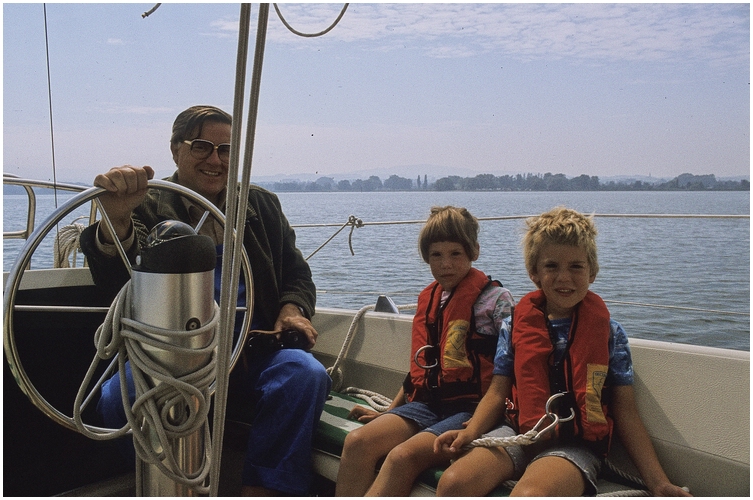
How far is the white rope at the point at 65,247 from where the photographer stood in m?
2.48

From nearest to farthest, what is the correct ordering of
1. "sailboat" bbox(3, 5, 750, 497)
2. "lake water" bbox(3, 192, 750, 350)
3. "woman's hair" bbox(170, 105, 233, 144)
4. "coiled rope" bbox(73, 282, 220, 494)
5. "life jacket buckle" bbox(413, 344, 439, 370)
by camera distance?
"coiled rope" bbox(73, 282, 220, 494) < "sailboat" bbox(3, 5, 750, 497) < "life jacket buckle" bbox(413, 344, 439, 370) < "woman's hair" bbox(170, 105, 233, 144) < "lake water" bbox(3, 192, 750, 350)

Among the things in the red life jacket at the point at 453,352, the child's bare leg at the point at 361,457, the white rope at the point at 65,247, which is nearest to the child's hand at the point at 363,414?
the red life jacket at the point at 453,352

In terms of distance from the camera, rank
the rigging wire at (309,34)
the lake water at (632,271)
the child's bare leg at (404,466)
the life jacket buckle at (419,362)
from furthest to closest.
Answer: the lake water at (632,271), the life jacket buckle at (419,362), the child's bare leg at (404,466), the rigging wire at (309,34)

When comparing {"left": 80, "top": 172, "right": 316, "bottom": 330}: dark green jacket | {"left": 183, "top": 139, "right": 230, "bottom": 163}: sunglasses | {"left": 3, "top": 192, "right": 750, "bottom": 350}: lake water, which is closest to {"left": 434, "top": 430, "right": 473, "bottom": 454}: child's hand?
{"left": 80, "top": 172, "right": 316, "bottom": 330}: dark green jacket

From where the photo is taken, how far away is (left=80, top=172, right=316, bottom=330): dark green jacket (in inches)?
71.9

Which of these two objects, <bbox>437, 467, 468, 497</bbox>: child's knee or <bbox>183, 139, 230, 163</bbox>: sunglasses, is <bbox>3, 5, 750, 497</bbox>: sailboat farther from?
<bbox>183, 139, 230, 163</bbox>: sunglasses

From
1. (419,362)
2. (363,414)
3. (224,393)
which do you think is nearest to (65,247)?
(363,414)

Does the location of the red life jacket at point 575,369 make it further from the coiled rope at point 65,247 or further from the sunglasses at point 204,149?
the coiled rope at point 65,247

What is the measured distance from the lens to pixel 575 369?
1.51 meters

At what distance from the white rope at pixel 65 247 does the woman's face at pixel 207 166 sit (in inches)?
31.6

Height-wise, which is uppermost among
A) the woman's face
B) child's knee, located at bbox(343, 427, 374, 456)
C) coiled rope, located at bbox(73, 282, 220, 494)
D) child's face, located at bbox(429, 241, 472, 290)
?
the woman's face

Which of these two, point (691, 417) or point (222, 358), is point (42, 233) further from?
point (691, 417)

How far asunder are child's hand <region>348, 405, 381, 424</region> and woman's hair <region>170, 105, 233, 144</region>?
0.89 metres

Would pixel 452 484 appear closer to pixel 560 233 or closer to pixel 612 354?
pixel 612 354
